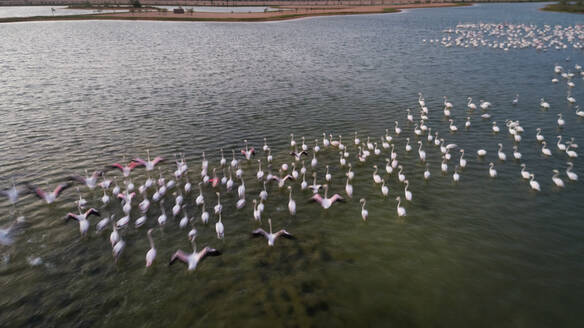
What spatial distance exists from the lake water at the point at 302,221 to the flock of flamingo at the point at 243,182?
0.40 metres

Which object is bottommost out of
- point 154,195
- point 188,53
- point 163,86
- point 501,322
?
point 501,322

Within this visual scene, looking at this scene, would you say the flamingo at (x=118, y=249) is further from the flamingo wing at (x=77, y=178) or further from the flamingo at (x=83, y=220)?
the flamingo wing at (x=77, y=178)

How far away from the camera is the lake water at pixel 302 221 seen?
1260 centimetres

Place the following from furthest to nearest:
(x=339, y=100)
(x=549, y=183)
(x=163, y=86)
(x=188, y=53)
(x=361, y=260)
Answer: (x=188, y=53)
(x=163, y=86)
(x=339, y=100)
(x=549, y=183)
(x=361, y=260)

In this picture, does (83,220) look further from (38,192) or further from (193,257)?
(193,257)

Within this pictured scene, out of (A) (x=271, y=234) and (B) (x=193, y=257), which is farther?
(A) (x=271, y=234)

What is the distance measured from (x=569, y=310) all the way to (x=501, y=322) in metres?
2.64

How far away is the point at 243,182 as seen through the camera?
20312 mm

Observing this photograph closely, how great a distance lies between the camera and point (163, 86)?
4078 centimetres

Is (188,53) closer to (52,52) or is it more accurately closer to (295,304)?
(52,52)

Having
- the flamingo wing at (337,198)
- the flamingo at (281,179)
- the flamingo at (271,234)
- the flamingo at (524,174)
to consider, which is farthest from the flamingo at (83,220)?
the flamingo at (524,174)

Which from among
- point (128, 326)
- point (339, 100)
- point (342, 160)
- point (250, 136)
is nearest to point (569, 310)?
point (342, 160)

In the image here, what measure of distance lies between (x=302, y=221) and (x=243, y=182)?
4904 mm

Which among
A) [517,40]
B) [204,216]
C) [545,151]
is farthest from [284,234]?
[517,40]
